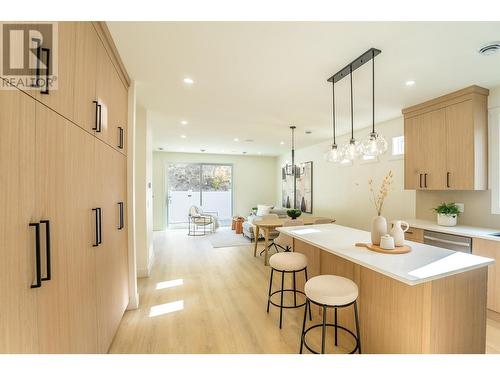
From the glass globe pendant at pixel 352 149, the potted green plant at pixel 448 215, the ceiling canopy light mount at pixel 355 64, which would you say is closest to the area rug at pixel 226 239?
the potted green plant at pixel 448 215

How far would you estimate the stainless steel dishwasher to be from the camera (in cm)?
262

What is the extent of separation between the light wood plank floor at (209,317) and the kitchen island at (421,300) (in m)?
0.47

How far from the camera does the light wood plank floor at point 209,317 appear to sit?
6.72 ft

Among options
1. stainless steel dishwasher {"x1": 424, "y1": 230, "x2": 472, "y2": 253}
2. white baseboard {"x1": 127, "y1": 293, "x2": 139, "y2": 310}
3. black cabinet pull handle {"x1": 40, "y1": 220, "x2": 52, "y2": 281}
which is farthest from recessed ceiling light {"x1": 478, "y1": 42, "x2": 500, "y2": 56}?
white baseboard {"x1": 127, "y1": 293, "x2": 139, "y2": 310}

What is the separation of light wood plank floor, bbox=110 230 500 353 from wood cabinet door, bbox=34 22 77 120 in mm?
1963

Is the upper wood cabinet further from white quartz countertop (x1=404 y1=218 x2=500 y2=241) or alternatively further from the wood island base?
the wood island base

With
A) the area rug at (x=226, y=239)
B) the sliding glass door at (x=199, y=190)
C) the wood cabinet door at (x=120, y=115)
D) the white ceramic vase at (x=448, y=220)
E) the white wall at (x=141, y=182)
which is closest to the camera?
Result: the wood cabinet door at (x=120, y=115)

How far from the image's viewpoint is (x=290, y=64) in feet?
7.25

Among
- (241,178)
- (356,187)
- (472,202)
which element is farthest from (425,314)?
(241,178)

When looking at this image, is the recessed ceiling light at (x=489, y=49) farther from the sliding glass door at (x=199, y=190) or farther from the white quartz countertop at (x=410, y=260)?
the sliding glass door at (x=199, y=190)

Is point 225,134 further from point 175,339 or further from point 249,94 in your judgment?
point 175,339

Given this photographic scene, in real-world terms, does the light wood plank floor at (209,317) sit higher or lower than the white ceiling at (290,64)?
lower

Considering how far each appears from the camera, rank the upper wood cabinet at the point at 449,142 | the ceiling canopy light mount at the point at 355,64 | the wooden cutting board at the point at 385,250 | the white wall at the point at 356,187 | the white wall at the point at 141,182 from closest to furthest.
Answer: the wooden cutting board at the point at 385,250 → the ceiling canopy light mount at the point at 355,64 → the upper wood cabinet at the point at 449,142 → the white wall at the point at 141,182 → the white wall at the point at 356,187
